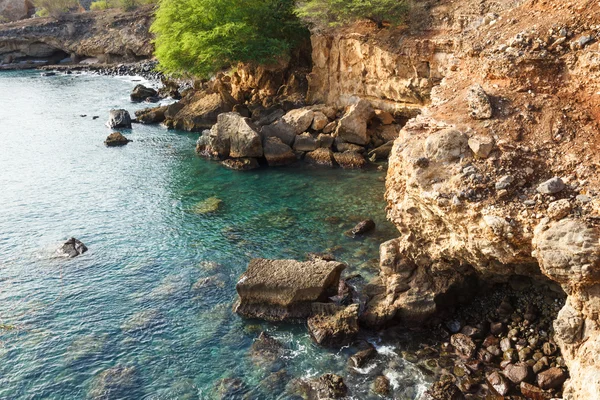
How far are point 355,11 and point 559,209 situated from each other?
2285cm

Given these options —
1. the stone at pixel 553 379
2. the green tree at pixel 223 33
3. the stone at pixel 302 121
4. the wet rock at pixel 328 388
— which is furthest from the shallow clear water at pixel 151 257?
the green tree at pixel 223 33

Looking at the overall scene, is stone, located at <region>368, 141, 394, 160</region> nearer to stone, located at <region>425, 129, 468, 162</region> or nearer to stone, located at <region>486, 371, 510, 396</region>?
stone, located at <region>425, 129, 468, 162</region>

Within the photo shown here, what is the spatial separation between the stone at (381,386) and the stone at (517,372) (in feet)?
10.7

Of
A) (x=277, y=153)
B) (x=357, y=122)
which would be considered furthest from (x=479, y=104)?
(x=277, y=153)

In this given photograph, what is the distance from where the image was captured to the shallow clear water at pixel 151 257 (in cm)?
1501

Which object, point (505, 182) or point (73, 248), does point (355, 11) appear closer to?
point (505, 182)

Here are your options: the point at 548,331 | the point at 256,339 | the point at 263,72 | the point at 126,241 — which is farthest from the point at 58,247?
the point at 263,72

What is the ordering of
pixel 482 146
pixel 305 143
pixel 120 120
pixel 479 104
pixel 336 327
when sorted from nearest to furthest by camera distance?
pixel 482 146 < pixel 336 327 < pixel 479 104 < pixel 305 143 < pixel 120 120

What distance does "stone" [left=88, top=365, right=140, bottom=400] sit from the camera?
14.2m

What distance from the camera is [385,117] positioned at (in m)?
32.9

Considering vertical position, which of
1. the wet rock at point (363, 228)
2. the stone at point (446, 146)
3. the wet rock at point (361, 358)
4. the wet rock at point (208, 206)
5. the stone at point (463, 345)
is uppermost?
the stone at point (446, 146)

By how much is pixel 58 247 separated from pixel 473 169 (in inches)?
698

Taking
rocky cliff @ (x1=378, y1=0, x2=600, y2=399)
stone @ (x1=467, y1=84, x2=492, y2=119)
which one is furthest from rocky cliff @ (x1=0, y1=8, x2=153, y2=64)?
stone @ (x1=467, y1=84, x2=492, y2=119)

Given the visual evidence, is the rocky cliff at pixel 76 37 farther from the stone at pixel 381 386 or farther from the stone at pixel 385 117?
the stone at pixel 381 386
